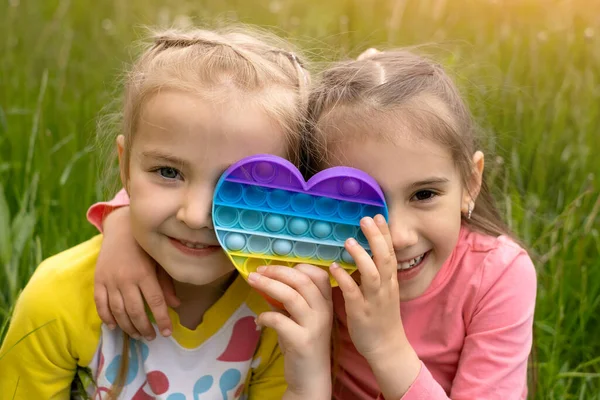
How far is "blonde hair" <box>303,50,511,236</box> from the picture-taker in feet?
5.52

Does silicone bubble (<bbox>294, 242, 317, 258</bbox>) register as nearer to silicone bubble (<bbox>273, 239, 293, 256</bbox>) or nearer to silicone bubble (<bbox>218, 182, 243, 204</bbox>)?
silicone bubble (<bbox>273, 239, 293, 256</bbox>)

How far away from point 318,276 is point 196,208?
0.28 meters

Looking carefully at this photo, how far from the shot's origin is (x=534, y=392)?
2.12m

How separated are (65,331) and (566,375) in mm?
1241

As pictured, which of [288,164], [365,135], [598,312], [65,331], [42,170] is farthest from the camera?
[42,170]

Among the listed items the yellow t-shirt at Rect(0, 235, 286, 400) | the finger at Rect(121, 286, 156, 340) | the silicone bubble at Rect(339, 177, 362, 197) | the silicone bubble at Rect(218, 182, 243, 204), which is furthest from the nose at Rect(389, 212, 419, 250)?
the finger at Rect(121, 286, 156, 340)

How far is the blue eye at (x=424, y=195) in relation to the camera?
1687 mm

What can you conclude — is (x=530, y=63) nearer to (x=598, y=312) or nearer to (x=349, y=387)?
(x=598, y=312)

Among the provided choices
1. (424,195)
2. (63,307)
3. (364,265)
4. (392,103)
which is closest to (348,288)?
(364,265)

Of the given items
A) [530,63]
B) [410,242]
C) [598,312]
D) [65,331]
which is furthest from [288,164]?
[530,63]

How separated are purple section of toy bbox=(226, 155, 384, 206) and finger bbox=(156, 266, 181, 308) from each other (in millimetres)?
393

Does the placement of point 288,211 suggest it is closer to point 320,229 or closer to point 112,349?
point 320,229

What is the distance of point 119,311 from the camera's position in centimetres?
174

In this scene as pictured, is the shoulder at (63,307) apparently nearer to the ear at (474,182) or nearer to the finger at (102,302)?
the finger at (102,302)
